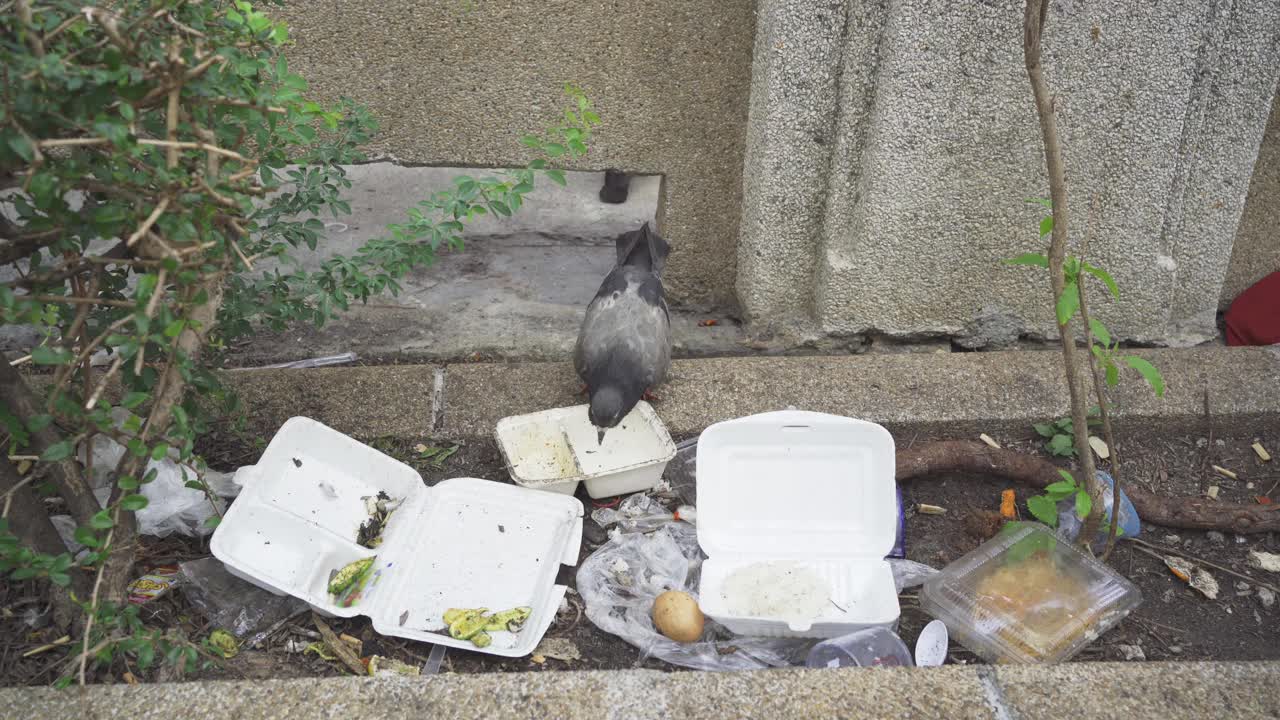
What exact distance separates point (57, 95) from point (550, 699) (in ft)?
4.91

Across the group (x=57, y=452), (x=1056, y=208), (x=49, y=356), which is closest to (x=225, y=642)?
(x=57, y=452)

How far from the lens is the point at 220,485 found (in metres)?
2.74

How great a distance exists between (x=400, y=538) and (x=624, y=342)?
968 millimetres

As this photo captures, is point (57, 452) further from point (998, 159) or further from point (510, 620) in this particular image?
point (998, 159)

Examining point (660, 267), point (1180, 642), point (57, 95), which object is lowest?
point (1180, 642)

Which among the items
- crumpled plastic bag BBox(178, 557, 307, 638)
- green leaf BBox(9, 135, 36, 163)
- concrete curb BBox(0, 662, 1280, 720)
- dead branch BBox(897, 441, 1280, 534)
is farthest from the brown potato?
green leaf BBox(9, 135, 36, 163)

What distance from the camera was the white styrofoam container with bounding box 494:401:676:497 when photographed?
287 centimetres

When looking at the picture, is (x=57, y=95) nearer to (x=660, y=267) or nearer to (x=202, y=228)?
(x=202, y=228)

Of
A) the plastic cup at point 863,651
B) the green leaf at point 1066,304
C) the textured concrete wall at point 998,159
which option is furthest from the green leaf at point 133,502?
the textured concrete wall at point 998,159

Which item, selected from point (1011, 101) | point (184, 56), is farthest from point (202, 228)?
point (1011, 101)

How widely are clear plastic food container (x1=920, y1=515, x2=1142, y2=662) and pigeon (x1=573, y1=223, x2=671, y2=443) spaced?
110 centimetres

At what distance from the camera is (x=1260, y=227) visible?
3.84m

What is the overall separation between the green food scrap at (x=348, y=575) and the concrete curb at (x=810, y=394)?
0.55 meters

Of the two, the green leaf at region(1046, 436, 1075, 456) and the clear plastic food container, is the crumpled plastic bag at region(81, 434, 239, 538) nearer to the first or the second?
the clear plastic food container
